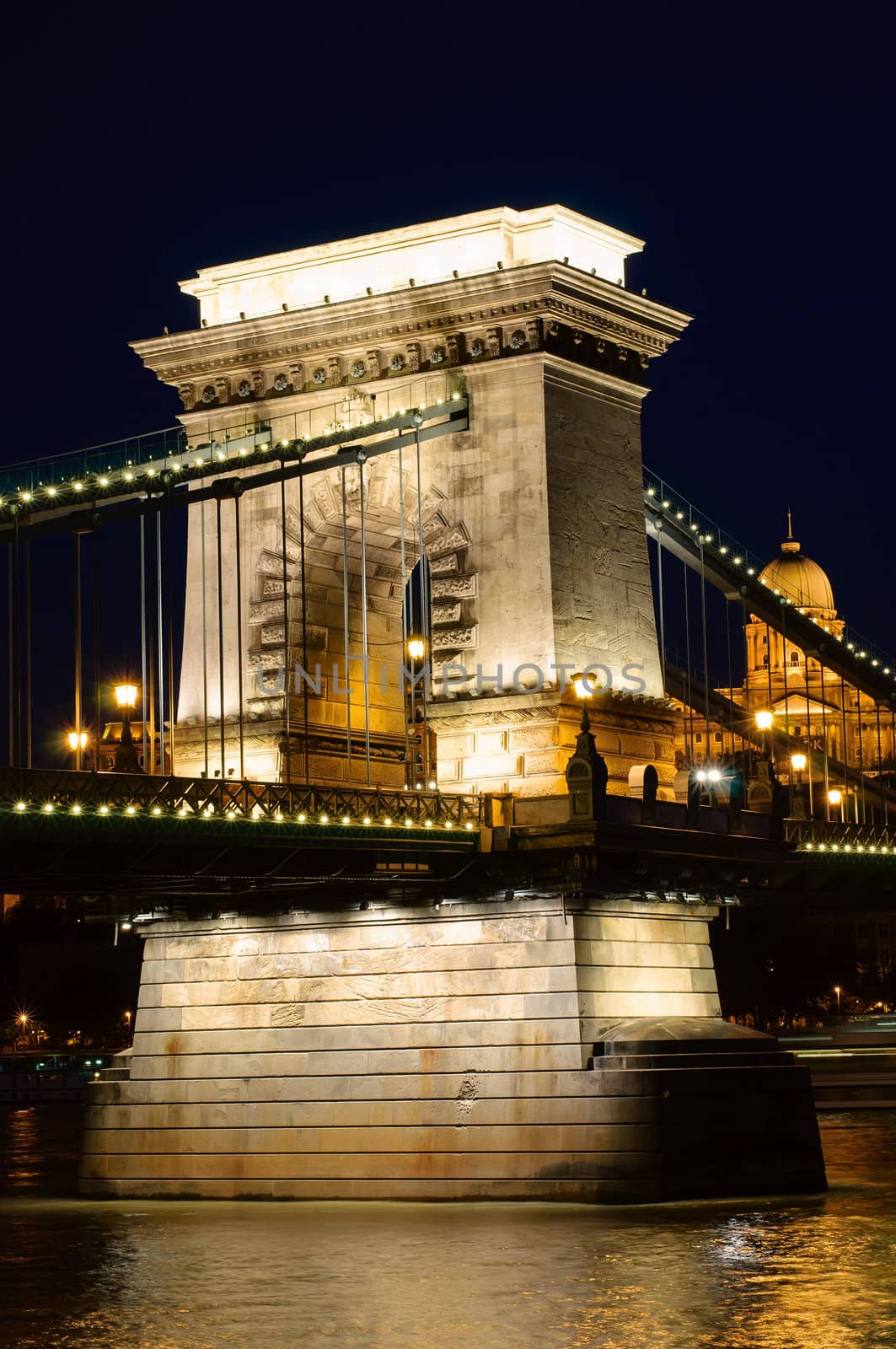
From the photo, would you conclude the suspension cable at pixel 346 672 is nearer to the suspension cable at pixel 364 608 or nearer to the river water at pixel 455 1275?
the suspension cable at pixel 364 608

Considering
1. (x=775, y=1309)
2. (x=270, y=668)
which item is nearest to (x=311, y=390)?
(x=270, y=668)

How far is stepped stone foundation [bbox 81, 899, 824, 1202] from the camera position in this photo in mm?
44031

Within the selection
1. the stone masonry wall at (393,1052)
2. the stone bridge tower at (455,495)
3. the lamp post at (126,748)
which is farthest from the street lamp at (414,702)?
the lamp post at (126,748)

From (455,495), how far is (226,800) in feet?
38.5

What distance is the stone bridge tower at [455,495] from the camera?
5059cm

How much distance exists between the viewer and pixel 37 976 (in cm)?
14700

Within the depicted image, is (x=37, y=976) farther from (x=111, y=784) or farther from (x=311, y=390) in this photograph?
(x=111, y=784)

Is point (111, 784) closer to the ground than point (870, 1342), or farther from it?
farther from it

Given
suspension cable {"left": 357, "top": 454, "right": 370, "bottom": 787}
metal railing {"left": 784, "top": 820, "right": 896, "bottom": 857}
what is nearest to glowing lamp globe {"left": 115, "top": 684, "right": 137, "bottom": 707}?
suspension cable {"left": 357, "top": 454, "right": 370, "bottom": 787}

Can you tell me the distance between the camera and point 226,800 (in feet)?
141

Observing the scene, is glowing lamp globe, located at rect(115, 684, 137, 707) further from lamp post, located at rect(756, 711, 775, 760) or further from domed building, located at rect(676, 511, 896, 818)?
domed building, located at rect(676, 511, 896, 818)

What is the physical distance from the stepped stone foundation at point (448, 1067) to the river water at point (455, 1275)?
1083 millimetres

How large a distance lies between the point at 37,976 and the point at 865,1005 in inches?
2183

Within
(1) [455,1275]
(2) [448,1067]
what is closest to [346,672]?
(2) [448,1067]
